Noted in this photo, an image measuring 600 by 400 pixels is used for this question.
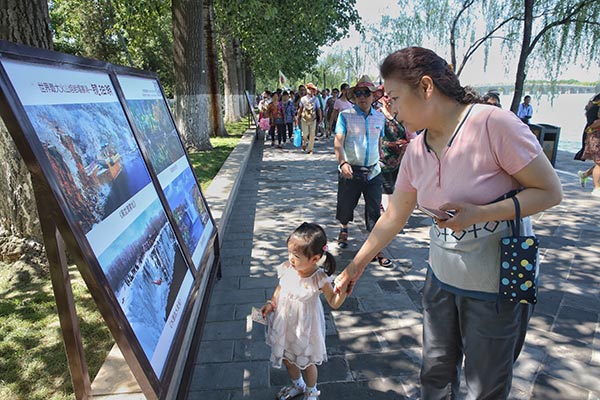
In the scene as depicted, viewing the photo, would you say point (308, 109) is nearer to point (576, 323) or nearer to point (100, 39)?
point (576, 323)

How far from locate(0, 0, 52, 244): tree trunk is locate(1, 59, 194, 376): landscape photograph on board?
180cm

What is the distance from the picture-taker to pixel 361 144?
4.29 meters

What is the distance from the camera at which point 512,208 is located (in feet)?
5.08

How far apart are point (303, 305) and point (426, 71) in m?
1.36

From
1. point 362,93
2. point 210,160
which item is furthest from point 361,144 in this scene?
point 210,160

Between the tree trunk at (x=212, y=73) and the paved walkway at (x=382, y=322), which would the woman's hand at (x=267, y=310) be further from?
the tree trunk at (x=212, y=73)

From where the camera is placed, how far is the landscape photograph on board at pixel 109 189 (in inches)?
59.1

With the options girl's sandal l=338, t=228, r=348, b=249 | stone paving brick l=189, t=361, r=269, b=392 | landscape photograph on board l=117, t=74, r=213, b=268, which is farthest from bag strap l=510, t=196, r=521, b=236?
girl's sandal l=338, t=228, r=348, b=249

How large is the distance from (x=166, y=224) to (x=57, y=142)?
1053 mm

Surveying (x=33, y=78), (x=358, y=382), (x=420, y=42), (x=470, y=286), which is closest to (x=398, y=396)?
(x=358, y=382)

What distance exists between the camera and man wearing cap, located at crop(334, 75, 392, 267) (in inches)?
167

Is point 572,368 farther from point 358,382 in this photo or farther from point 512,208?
point 512,208

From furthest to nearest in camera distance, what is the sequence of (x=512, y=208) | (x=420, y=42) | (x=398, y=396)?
(x=420, y=42)
(x=398, y=396)
(x=512, y=208)

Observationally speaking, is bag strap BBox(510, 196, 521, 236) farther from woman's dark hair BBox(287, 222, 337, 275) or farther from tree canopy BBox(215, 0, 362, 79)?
tree canopy BBox(215, 0, 362, 79)
